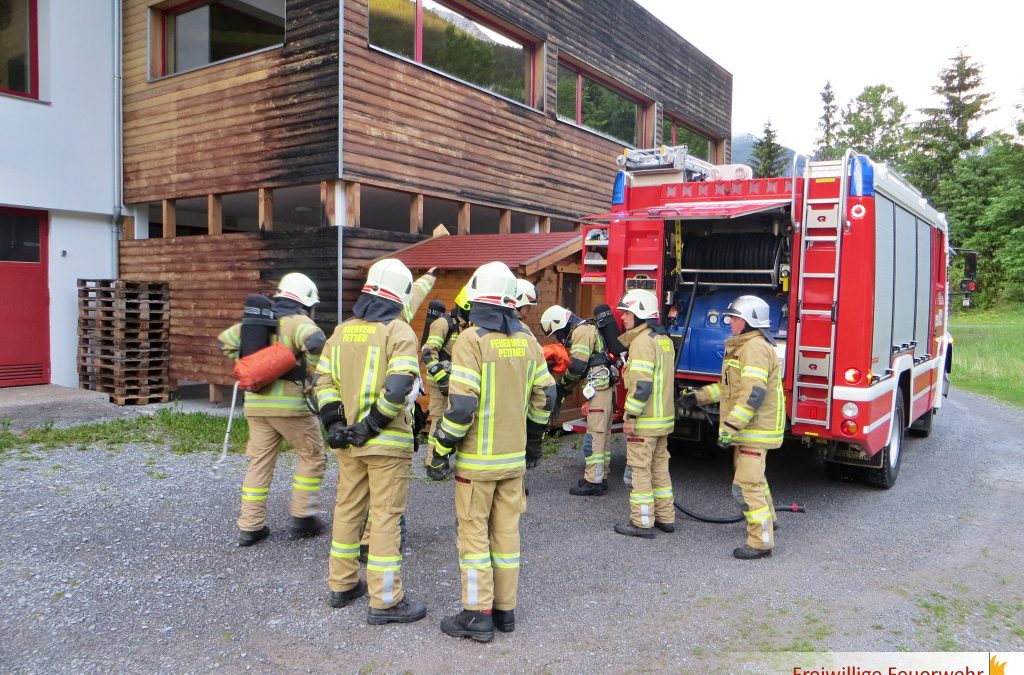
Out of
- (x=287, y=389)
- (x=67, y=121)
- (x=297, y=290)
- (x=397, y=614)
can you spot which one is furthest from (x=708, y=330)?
(x=67, y=121)

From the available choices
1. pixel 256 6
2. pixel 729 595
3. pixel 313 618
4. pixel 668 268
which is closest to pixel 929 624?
pixel 729 595

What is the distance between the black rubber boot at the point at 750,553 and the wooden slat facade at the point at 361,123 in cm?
636

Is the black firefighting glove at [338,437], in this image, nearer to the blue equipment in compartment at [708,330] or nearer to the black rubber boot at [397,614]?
the black rubber boot at [397,614]

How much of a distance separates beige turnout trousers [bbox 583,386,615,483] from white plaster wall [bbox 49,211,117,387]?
874 cm

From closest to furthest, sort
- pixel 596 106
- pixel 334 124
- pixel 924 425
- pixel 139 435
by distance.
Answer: pixel 139 435, pixel 334 124, pixel 924 425, pixel 596 106

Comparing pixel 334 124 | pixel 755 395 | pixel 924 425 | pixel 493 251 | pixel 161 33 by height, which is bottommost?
pixel 924 425

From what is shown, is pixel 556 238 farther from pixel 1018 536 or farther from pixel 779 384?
pixel 1018 536

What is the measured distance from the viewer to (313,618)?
397cm

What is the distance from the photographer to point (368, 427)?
392cm

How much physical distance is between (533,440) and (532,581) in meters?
1.00

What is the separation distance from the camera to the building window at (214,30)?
991 centimetres

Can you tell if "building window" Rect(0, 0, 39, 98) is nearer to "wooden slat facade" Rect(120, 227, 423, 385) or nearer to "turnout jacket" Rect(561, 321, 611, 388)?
"wooden slat facade" Rect(120, 227, 423, 385)

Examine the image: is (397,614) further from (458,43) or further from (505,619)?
(458,43)

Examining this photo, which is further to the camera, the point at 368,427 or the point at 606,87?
the point at 606,87
